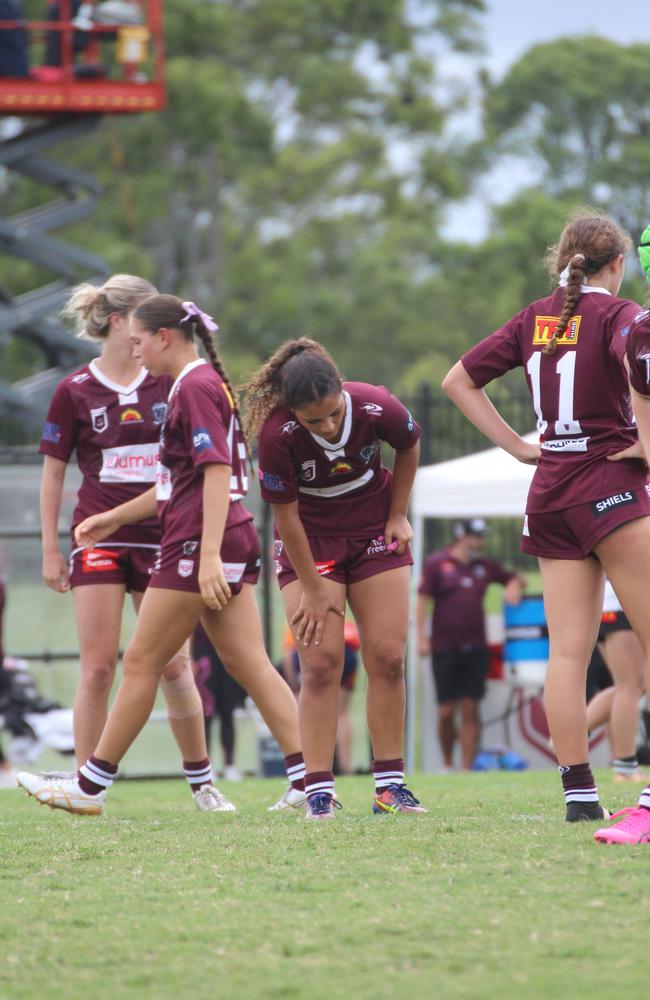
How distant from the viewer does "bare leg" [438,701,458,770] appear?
1327cm

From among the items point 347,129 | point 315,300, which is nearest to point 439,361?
point 315,300

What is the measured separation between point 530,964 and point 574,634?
5.98 feet

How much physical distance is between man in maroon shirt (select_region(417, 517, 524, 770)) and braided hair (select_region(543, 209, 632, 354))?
808 centimetres

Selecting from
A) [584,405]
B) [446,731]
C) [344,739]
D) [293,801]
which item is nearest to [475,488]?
[344,739]

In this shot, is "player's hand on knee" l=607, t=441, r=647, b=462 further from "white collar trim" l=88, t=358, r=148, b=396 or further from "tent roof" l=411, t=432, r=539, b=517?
"tent roof" l=411, t=432, r=539, b=517

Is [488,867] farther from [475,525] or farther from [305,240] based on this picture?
[305,240]

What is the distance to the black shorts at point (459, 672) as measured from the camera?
43.5 ft

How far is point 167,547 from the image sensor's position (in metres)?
5.71

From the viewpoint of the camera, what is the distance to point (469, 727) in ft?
43.3

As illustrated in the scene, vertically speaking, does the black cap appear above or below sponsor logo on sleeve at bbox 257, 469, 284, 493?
below

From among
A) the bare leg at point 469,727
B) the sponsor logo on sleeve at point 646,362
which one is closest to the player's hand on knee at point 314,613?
the sponsor logo on sleeve at point 646,362

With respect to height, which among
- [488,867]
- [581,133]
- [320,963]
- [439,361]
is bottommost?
[439,361]

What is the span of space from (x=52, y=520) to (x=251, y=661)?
4.13ft

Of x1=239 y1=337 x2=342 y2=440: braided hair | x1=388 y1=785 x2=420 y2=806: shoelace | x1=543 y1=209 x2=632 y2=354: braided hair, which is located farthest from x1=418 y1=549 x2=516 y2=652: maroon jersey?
x1=543 y1=209 x2=632 y2=354: braided hair
